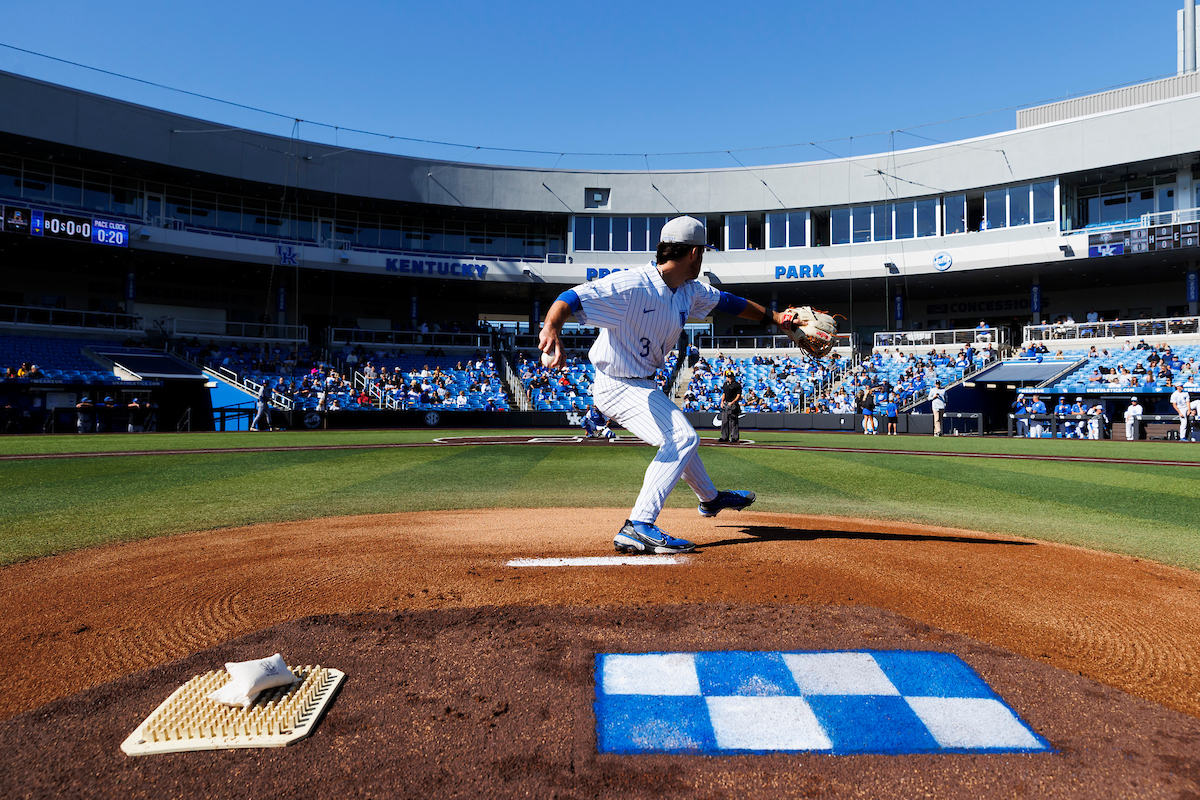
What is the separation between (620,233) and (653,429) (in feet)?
128

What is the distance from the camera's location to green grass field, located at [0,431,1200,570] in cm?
575

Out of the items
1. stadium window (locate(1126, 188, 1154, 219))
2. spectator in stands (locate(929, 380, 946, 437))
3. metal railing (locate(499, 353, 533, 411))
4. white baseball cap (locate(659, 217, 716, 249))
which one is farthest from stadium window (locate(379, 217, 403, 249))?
stadium window (locate(1126, 188, 1154, 219))

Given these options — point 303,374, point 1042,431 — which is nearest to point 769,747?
point 1042,431

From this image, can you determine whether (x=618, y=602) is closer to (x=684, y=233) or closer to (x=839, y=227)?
(x=684, y=233)

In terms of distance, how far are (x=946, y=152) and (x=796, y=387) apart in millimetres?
16568

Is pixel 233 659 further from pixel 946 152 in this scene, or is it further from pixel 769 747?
pixel 946 152

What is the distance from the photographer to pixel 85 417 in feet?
79.3

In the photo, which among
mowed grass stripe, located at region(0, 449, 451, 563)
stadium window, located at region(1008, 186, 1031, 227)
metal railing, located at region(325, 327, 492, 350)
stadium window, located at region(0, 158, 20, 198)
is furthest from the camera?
metal railing, located at region(325, 327, 492, 350)

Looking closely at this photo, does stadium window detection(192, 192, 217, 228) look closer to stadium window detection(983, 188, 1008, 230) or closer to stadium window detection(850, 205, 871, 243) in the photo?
stadium window detection(850, 205, 871, 243)

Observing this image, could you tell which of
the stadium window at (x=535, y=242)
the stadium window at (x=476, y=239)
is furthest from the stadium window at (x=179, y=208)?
the stadium window at (x=535, y=242)

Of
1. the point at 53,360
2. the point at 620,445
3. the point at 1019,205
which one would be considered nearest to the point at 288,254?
the point at 53,360

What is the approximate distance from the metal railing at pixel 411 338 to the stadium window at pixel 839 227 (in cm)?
2187

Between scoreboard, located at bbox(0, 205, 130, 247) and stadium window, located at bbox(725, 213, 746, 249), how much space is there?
107ft

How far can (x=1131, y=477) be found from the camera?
10.2m
